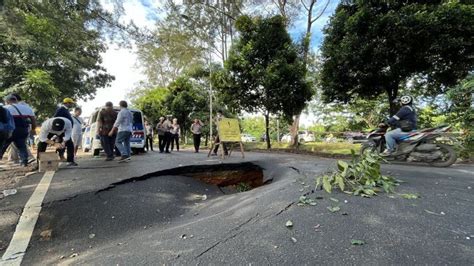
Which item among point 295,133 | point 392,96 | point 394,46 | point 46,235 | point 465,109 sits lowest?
point 46,235

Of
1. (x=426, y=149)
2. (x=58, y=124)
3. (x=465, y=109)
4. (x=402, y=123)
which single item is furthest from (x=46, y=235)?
(x=465, y=109)

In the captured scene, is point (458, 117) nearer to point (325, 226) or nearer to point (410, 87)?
point (410, 87)

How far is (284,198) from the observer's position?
347cm

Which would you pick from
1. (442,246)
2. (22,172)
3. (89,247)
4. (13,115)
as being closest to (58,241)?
(89,247)

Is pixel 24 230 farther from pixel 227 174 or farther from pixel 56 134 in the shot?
pixel 227 174

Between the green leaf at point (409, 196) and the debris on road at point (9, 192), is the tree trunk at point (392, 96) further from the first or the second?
the debris on road at point (9, 192)

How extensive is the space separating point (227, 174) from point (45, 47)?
39.8 feet

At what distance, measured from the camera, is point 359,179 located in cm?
381

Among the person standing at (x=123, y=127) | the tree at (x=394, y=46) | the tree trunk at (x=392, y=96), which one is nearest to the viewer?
the person standing at (x=123, y=127)

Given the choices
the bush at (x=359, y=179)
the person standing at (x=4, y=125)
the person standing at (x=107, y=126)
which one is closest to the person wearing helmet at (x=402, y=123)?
the bush at (x=359, y=179)

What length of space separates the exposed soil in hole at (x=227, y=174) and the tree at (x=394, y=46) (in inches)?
211

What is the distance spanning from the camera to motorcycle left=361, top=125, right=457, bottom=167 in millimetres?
6801

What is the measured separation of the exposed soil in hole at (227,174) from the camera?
6324 millimetres

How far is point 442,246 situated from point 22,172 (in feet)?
24.4
